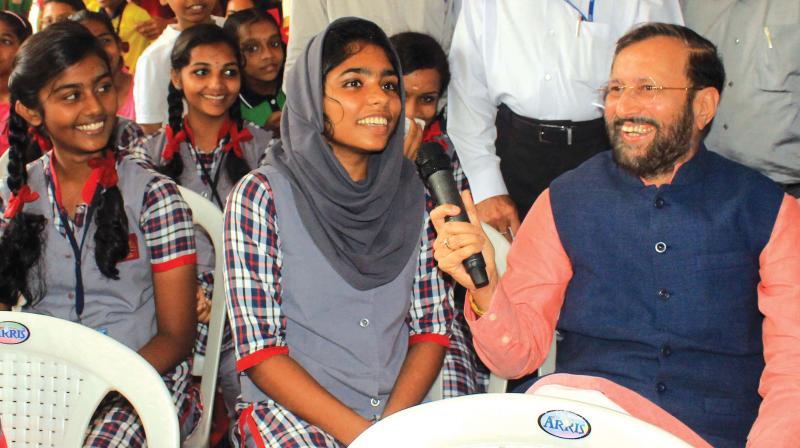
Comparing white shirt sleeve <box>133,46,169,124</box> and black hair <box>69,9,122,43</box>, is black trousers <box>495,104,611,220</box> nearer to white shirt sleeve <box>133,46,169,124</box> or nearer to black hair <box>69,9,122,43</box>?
white shirt sleeve <box>133,46,169,124</box>

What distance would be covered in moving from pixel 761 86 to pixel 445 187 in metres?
1.47

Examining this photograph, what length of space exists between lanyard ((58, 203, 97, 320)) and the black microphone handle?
107 centimetres

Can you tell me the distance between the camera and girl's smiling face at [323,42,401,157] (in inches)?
86.2

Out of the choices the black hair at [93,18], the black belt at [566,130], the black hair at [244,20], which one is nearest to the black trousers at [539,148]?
the black belt at [566,130]

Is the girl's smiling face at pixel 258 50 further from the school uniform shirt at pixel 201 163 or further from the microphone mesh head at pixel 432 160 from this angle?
the microphone mesh head at pixel 432 160

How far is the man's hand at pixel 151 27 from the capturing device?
15.4ft

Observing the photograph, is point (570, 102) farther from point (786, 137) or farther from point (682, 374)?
point (682, 374)

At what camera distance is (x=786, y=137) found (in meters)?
2.64

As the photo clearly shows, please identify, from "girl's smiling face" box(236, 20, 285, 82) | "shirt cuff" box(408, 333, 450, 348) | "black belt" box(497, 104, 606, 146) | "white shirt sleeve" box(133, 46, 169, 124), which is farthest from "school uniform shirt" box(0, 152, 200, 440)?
"girl's smiling face" box(236, 20, 285, 82)

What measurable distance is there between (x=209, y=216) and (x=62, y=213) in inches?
18.4

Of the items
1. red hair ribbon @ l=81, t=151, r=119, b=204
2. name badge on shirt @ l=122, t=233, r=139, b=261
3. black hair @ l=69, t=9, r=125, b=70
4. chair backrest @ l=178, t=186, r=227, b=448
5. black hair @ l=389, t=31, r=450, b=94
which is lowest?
chair backrest @ l=178, t=186, r=227, b=448

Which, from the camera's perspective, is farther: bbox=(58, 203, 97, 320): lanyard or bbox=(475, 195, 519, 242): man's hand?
bbox=(475, 195, 519, 242): man's hand

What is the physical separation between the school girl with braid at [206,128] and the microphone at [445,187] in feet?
5.09

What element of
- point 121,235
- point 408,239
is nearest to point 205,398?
point 121,235
